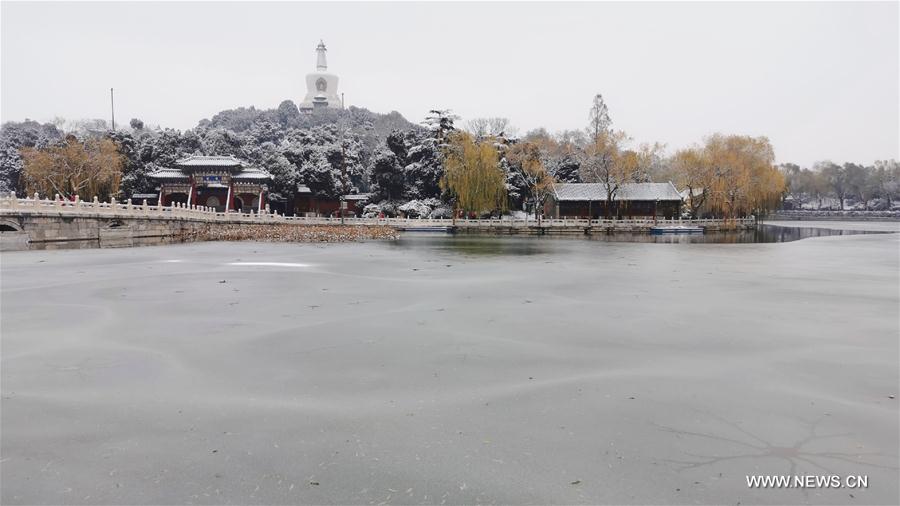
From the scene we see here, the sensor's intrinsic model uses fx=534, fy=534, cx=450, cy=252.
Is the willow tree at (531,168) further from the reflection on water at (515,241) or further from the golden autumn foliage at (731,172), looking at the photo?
the golden autumn foliage at (731,172)

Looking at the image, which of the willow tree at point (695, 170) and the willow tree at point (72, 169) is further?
the willow tree at point (695, 170)

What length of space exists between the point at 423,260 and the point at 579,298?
918 centimetres

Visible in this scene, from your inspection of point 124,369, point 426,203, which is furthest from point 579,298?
point 426,203

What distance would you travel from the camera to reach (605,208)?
164 feet

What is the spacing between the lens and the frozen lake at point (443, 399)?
10.3 feet

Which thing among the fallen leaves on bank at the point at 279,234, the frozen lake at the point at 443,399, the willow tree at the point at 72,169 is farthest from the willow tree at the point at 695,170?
the willow tree at the point at 72,169

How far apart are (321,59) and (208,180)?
287 ft

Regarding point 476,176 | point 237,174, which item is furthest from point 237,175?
point 476,176

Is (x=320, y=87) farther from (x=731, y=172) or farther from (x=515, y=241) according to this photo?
(x=515, y=241)

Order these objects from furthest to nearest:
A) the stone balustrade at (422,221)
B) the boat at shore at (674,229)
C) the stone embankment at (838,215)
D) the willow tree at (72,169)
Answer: the stone embankment at (838,215), the boat at shore at (674,229), the willow tree at (72,169), the stone balustrade at (422,221)

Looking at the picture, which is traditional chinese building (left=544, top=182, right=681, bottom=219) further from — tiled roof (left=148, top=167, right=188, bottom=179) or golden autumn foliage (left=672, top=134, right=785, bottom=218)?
tiled roof (left=148, top=167, right=188, bottom=179)

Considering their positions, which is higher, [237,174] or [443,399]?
[237,174]

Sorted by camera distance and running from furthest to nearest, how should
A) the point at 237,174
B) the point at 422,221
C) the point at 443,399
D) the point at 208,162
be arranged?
the point at 237,174, the point at 208,162, the point at 422,221, the point at 443,399

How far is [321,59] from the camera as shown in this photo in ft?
409
